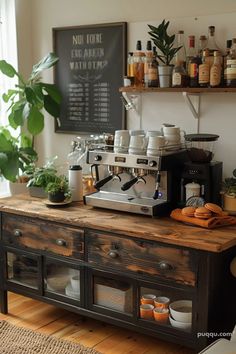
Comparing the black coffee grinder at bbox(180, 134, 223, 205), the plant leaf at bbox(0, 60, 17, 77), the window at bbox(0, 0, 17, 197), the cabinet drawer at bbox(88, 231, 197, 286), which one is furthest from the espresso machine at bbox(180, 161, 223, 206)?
the window at bbox(0, 0, 17, 197)

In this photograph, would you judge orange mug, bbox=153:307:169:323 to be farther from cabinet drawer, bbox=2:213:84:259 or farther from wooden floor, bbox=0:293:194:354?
cabinet drawer, bbox=2:213:84:259

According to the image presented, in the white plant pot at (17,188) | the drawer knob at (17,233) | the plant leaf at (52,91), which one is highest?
the plant leaf at (52,91)

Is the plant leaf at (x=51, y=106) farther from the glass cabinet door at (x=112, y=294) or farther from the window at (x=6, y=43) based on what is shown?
the glass cabinet door at (x=112, y=294)

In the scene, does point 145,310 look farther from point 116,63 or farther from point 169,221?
point 116,63

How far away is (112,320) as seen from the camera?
2.70 m

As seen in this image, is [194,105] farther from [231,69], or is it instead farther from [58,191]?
[58,191]

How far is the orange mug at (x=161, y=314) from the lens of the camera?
2557 mm

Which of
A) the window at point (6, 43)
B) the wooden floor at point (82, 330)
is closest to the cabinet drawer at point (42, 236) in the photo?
the wooden floor at point (82, 330)

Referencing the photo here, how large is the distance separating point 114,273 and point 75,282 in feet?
1.08

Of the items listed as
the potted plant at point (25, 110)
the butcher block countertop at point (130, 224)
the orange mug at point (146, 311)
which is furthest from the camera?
the potted plant at point (25, 110)

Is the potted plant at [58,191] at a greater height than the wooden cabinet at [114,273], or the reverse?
the potted plant at [58,191]

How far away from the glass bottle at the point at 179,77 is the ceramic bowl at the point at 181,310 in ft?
3.85

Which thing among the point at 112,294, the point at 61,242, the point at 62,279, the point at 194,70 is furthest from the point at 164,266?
the point at 194,70

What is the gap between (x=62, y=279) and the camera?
296cm
